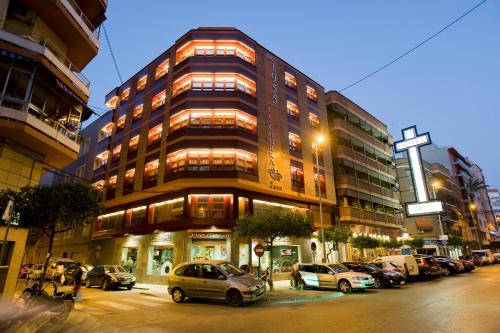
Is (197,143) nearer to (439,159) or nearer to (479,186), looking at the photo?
(439,159)

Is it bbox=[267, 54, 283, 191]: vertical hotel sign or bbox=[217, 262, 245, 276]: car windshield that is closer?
bbox=[217, 262, 245, 276]: car windshield

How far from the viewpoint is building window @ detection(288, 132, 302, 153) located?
29383 millimetres

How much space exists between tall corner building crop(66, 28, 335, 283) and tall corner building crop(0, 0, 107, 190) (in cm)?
943

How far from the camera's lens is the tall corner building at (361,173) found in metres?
35.0

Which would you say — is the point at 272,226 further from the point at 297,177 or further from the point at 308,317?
the point at 297,177

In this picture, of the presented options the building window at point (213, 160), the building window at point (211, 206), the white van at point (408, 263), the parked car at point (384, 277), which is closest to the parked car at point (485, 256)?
the white van at point (408, 263)

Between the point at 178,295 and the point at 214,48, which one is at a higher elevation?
the point at 214,48

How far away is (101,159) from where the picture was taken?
3731cm

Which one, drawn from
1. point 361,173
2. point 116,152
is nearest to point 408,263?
point 361,173

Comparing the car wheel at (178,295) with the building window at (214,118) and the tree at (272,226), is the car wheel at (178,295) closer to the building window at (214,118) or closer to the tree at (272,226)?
the tree at (272,226)

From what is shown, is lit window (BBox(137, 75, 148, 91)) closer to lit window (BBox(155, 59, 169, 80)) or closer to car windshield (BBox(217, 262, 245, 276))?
lit window (BBox(155, 59, 169, 80))

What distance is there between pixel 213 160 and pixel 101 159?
2031cm

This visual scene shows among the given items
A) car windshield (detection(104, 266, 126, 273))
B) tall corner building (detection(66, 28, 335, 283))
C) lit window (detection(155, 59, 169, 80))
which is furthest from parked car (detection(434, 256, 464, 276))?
lit window (detection(155, 59, 169, 80))

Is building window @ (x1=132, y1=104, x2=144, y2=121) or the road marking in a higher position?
building window @ (x1=132, y1=104, x2=144, y2=121)
